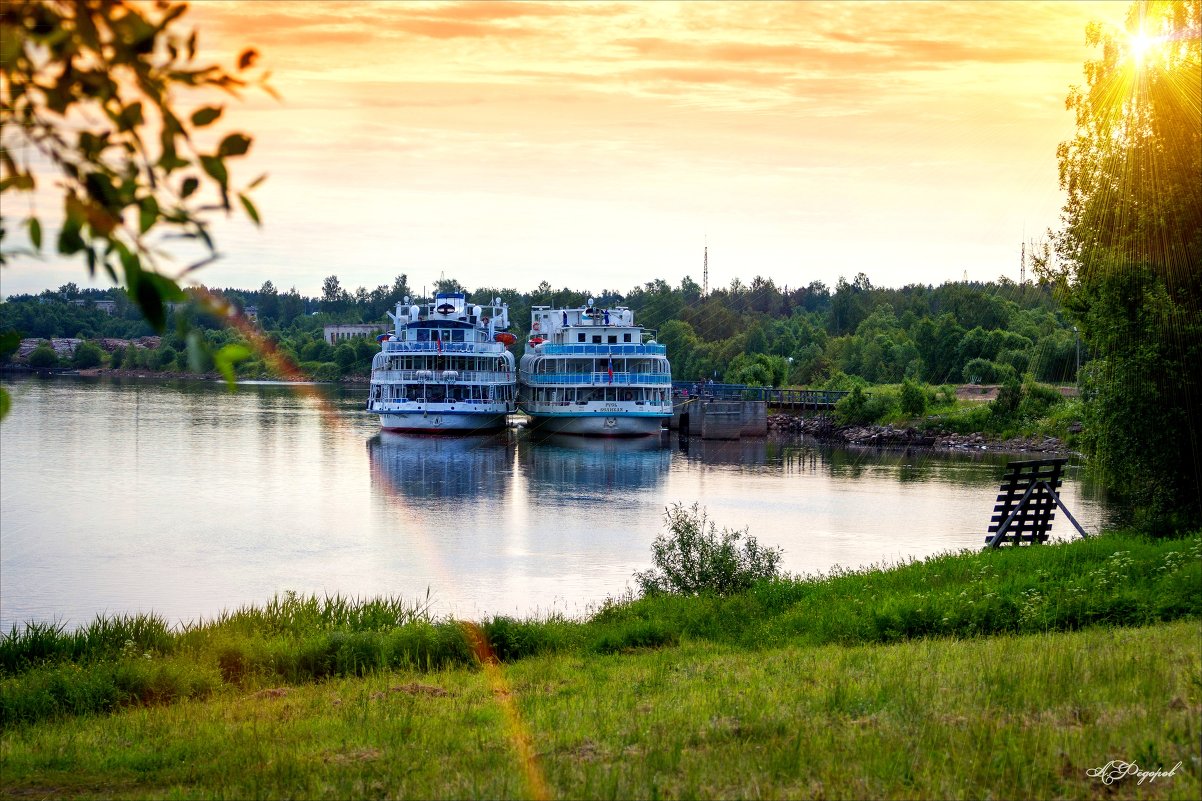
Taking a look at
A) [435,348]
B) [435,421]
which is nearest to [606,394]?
[435,421]

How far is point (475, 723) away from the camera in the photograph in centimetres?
1031

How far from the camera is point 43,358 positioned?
16688cm

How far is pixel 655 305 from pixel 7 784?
Result: 162115 mm

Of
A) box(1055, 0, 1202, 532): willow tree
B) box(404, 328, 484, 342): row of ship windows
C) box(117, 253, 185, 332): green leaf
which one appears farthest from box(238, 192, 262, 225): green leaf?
box(404, 328, 484, 342): row of ship windows

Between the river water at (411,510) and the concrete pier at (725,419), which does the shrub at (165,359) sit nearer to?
the river water at (411,510)

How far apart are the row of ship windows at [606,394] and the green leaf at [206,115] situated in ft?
Result: 227

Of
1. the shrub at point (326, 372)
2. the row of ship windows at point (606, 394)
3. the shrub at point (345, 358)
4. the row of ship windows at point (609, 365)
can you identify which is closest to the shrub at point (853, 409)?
the row of ship windows at point (606, 394)

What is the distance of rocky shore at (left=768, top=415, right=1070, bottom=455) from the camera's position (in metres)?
65.6

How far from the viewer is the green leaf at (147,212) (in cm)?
457

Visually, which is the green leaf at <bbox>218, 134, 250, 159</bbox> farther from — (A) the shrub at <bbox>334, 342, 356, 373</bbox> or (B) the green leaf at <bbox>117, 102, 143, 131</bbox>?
(A) the shrub at <bbox>334, 342, 356, 373</bbox>

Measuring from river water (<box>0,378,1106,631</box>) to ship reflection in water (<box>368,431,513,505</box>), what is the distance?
0.23 meters

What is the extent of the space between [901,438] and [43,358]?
13538cm

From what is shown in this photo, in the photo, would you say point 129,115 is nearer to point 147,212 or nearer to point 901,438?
point 147,212

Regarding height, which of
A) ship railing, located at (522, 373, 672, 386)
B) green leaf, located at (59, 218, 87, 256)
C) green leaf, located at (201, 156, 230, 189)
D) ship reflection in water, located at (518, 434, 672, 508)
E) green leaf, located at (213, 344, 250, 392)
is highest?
green leaf, located at (201, 156, 230, 189)
